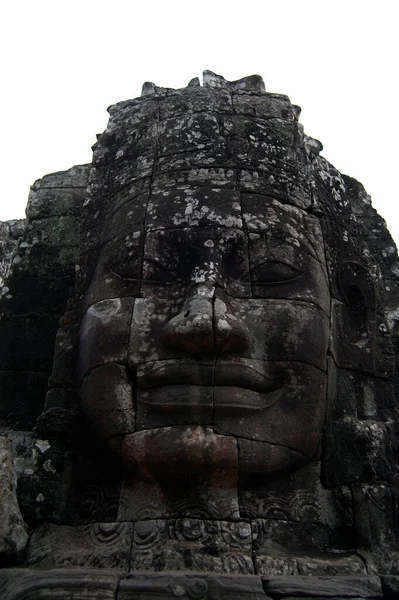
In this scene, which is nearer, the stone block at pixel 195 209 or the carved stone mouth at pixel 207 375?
the carved stone mouth at pixel 207 375

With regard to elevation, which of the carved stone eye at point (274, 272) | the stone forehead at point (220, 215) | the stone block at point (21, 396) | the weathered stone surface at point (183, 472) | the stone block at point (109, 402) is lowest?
the weathered stone surface at point (183, 472)

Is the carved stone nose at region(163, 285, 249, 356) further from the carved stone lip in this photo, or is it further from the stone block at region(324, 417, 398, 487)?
the stone block at region(324, 417, 398, 487)

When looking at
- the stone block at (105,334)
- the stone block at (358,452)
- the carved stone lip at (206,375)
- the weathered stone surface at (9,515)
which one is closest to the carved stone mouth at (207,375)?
the carved stone lip at (206,375)

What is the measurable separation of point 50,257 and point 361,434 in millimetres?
3082

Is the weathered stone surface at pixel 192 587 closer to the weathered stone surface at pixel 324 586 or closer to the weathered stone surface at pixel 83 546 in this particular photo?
the weathered stone surface at pixel 324 586

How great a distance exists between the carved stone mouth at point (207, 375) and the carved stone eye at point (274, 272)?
2.19 feet

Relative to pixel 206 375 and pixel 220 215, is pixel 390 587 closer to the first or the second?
pixel 206 375

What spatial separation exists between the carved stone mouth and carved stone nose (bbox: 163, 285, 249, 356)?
0.10 metres

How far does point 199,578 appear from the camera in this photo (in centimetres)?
350

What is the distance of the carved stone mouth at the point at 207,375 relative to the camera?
410 cm

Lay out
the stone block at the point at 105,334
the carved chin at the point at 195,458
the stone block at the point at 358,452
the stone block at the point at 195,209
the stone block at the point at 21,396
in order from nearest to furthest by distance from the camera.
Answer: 1. the carved chin at the point at 195,458
2. the stone block at the point at 358,452
3. the stone block at the point at 105,334
4. the stone block at the point at 195,209
5. the stone block at the point at 21,396

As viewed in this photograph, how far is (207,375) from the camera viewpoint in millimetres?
4102

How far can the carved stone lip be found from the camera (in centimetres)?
410

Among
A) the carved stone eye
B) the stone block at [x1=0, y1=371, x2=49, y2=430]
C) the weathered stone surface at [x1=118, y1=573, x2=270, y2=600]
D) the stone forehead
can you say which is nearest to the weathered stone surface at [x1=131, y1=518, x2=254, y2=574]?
the weathered stone surface at [x1=118, y1=573, x2=270, y2=600]
